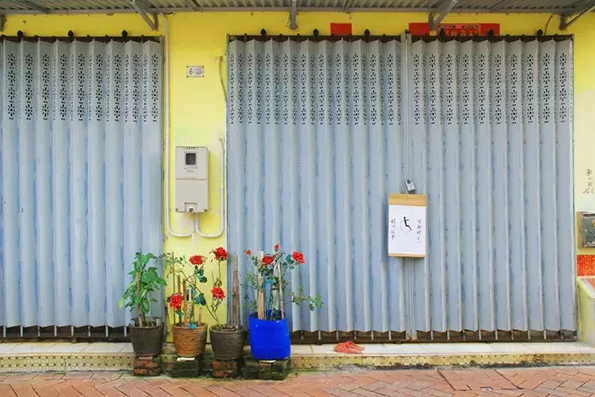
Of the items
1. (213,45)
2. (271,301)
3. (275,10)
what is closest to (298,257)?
(271,301)

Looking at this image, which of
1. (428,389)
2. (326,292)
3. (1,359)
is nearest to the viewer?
(428,389)

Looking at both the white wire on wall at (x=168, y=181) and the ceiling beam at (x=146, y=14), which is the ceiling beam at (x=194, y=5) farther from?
the ceiling beam at (x=146, y=14)

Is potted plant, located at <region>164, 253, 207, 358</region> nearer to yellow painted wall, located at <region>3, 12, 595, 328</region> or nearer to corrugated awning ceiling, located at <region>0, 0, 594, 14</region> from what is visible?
yellow painted wall, located at <region>3, 12, 595, 328</region>

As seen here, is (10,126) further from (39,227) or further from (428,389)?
(428,389)

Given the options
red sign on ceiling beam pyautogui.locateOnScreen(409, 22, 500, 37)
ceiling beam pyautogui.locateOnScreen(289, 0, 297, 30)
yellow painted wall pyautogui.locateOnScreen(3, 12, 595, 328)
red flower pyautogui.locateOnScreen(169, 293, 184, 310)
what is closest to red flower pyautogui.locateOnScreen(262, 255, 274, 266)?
yellow painted wall pyautogui.locateOnScreen(3, 12, 595, 328)

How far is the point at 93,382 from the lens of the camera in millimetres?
5168

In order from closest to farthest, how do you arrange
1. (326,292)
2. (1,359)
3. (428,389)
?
(428,389)
(1,359)
(326,292)

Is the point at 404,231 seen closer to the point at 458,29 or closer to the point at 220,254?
the point at 220,254

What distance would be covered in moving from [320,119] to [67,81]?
2.89 metres

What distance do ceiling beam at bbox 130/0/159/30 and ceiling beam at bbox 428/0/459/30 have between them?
3.12 meters

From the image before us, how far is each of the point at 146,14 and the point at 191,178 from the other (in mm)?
1848

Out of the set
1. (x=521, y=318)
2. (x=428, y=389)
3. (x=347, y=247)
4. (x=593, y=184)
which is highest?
(x=593, y=184)

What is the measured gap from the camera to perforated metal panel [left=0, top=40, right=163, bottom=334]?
578 cm

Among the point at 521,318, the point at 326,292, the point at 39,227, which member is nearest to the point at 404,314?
the point at 326,292
